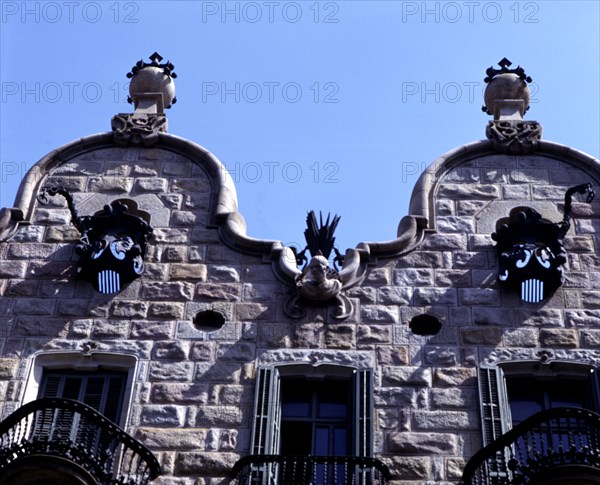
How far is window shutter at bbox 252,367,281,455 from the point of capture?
16.8 m

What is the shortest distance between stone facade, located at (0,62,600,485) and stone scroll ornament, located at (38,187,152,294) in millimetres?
176

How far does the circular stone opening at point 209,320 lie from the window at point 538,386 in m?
3.53

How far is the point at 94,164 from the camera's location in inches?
819

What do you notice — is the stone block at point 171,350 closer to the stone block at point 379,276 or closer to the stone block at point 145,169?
the stone block at point 379,276

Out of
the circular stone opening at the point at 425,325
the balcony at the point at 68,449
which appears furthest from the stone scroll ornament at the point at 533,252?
the balcony at the point at 68,449

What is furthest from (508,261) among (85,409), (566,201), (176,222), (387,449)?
(85,409)

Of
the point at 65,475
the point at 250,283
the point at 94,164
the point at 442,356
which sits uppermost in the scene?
the point at 94,164

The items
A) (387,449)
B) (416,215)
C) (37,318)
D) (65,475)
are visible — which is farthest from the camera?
Result: (416,215)

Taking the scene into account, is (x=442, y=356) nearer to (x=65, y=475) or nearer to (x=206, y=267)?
(x=206, y=267)

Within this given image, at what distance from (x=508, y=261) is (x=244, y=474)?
16.4 feet

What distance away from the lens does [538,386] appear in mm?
17859

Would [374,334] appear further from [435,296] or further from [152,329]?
[152,329]

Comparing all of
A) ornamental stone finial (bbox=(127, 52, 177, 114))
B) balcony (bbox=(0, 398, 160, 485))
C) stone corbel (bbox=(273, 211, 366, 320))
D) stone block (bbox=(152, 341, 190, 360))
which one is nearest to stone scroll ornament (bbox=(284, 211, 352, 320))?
stone corbel (bbox=(273, 211, 366, 320))

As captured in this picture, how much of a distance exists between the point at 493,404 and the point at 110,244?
5.85 metres
